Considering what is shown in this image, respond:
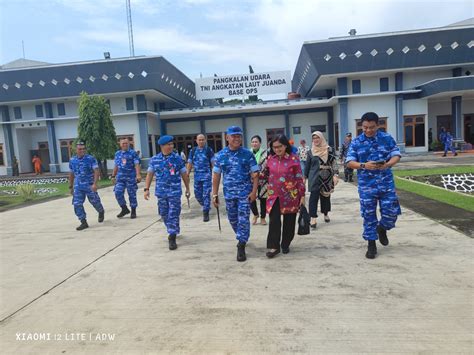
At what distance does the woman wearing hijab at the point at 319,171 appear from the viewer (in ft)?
19.1

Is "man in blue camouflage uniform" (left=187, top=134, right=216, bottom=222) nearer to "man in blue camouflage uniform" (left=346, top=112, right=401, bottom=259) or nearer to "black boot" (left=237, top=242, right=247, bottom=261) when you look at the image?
"black boot" (left=237, top=242, right=247, bottom=261)

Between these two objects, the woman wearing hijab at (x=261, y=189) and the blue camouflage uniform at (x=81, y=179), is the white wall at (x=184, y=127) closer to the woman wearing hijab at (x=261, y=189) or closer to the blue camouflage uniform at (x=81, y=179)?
the blue camouflage uniform at (x=81, y=179)

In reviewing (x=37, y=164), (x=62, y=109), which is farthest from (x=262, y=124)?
(x=37, y=164)

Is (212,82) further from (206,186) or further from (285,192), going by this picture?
(285,192)

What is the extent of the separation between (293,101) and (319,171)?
20605 millimetres

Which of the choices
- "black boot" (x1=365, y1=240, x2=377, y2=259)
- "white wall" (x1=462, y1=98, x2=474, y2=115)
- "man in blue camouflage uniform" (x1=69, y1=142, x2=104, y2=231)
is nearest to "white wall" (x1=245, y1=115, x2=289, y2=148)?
"white wall" (x1=462, y1=98, x2=474, y2=115)

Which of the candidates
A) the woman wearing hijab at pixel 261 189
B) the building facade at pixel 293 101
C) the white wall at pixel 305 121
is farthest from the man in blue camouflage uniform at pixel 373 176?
the white wall at pixel 305 121

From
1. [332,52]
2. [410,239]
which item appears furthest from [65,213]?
[332,52]

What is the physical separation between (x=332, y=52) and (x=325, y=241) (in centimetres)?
1970

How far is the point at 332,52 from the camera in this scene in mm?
22078

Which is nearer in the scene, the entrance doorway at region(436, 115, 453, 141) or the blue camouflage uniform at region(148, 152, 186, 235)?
the blue camouflage uniform at region(148, 152, 186, 235)

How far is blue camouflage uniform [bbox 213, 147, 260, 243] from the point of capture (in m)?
4.50

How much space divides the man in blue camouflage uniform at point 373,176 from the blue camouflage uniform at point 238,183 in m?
1.28

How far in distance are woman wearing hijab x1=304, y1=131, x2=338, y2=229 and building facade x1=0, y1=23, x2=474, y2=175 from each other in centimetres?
1695
